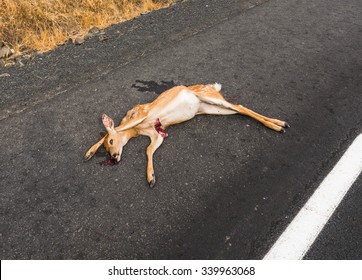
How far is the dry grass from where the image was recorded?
16.6ft

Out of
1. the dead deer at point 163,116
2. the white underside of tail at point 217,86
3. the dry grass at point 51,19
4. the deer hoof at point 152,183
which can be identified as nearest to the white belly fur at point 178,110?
the dead deer at point 163,116

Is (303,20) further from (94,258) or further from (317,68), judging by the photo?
(94,258)

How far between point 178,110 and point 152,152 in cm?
55

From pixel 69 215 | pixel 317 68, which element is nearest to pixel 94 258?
pixel 69 215

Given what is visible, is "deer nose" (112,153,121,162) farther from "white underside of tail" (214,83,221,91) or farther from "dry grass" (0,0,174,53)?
"dry grass" (0,0,174,53)

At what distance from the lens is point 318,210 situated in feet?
9.56

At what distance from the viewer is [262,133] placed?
367cm

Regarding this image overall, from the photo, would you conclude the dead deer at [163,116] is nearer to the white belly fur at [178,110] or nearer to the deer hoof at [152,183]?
the white belly fur at [178,110]

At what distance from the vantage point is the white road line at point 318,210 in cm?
266

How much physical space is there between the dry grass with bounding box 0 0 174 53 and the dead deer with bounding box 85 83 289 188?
7.60 feet

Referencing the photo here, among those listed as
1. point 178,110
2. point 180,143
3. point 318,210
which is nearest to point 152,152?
point 180,143

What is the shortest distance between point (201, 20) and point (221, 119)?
2541mm

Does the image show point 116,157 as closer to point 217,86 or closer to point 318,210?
point 217,86
